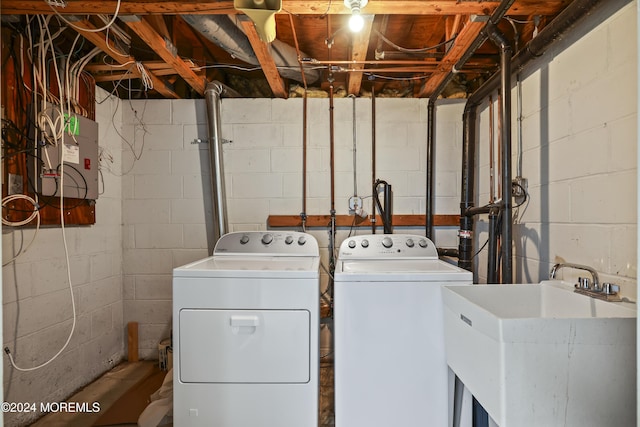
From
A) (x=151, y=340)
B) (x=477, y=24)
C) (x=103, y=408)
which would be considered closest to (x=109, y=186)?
(x=151, y=340)

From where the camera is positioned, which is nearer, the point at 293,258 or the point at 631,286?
the point at 631,286

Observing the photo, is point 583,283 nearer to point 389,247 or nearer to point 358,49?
point 389,247

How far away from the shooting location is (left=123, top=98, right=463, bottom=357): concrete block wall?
2.50 metres

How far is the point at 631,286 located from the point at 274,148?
7.03 ft

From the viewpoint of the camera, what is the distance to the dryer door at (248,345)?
141cm

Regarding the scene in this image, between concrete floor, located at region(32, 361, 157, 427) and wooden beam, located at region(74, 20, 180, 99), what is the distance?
207 cm

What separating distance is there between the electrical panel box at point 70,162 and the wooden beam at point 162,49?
700 millimetres

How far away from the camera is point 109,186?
2.43 metres

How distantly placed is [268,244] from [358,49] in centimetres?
129

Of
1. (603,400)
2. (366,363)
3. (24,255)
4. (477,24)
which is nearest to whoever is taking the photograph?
(603,400)

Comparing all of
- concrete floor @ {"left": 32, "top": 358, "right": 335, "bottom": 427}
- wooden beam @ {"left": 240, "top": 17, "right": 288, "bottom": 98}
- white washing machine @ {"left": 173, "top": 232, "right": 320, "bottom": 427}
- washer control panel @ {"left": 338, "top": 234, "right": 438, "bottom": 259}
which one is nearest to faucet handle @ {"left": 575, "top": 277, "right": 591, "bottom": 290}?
washer control panel @ {"left": 338, "top": 234, "right": 438, "bottom": 259}

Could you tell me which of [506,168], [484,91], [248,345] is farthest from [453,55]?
[248,345]

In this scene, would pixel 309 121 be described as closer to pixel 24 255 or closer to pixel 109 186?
pixel 109 186

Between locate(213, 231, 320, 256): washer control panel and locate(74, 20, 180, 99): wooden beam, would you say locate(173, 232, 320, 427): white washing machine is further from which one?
locate(74, 20, 180, 99): wooden beam
